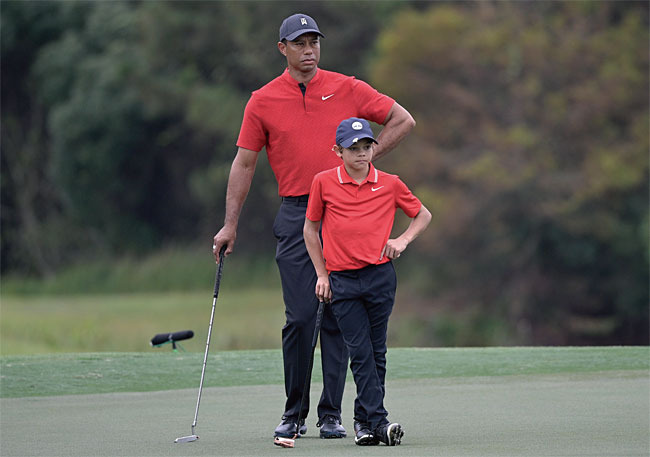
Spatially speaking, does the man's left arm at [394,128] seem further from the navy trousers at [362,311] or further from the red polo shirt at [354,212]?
the navy trousers at [362,311]

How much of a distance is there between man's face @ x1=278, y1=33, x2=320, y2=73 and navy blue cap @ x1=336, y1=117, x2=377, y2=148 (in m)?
0.49

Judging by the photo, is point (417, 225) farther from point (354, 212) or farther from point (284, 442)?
point (284, 442)

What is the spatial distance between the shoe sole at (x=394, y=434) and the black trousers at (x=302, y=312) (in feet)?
2.07

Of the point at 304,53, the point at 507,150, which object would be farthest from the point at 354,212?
the point at 507,150

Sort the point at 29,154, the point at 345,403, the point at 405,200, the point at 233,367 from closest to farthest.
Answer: the point at 405,200
the point at 345,403
the point at 233,367
the point at 29,154

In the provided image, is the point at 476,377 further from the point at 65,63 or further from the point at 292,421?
the point at 65,63

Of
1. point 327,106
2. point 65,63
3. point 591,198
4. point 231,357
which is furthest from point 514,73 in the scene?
point 327,106

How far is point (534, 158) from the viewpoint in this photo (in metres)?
28.3

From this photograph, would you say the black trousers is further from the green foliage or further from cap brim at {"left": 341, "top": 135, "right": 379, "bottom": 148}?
the green foliage

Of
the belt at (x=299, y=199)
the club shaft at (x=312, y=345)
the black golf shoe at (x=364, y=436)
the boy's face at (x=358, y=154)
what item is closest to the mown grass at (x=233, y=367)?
the club shaft at (x=312, y=345)

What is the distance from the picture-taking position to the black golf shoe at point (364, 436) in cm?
568

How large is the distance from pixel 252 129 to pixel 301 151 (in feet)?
0.91

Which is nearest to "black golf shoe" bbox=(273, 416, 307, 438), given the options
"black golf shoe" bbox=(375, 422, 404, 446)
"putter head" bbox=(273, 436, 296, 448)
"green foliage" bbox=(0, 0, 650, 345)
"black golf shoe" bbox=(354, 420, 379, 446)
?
"putter head" bbox=(273, 436, 296, 448)

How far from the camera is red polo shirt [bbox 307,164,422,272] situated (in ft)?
19.0
